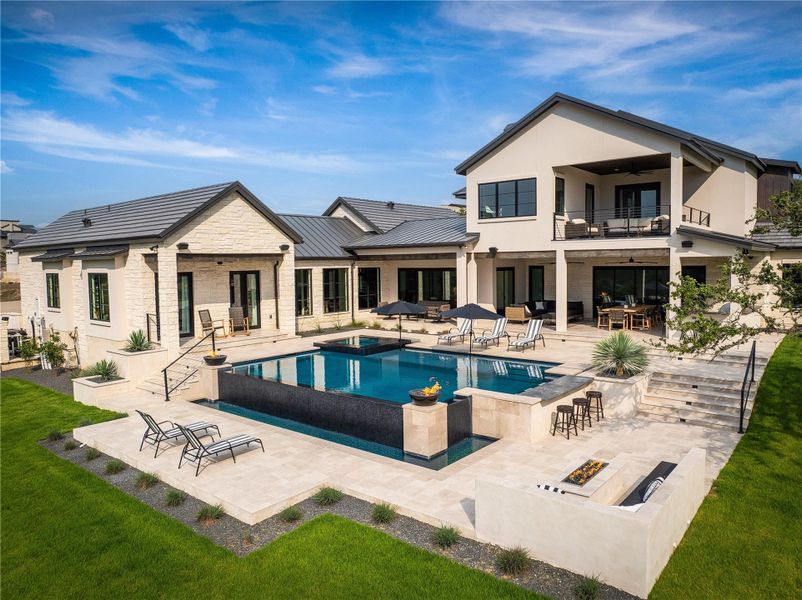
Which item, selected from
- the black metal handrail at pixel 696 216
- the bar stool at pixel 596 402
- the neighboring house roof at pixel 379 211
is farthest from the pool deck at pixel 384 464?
the neighboring house roof at pixel 379 211

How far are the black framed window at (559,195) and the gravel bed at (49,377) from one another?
19.0m

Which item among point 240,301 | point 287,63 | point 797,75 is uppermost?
point 287,63

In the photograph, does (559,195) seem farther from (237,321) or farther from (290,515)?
(290,515)

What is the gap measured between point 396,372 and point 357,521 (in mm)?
9699

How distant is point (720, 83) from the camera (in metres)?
18.3

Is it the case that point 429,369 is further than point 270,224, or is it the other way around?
point 270,224

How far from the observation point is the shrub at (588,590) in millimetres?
5875

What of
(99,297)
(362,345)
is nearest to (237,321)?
(99,297)

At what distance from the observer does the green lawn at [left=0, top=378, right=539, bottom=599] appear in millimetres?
6250

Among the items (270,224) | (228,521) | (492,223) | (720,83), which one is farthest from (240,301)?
(720,83)

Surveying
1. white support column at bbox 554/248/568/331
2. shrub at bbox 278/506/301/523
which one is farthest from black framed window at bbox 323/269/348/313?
shrub at bbox 278/506/301/523

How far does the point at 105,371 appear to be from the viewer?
1614 centimetres

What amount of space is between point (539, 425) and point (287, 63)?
16654mm

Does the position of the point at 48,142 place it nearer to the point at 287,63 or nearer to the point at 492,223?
the point at 287,63
